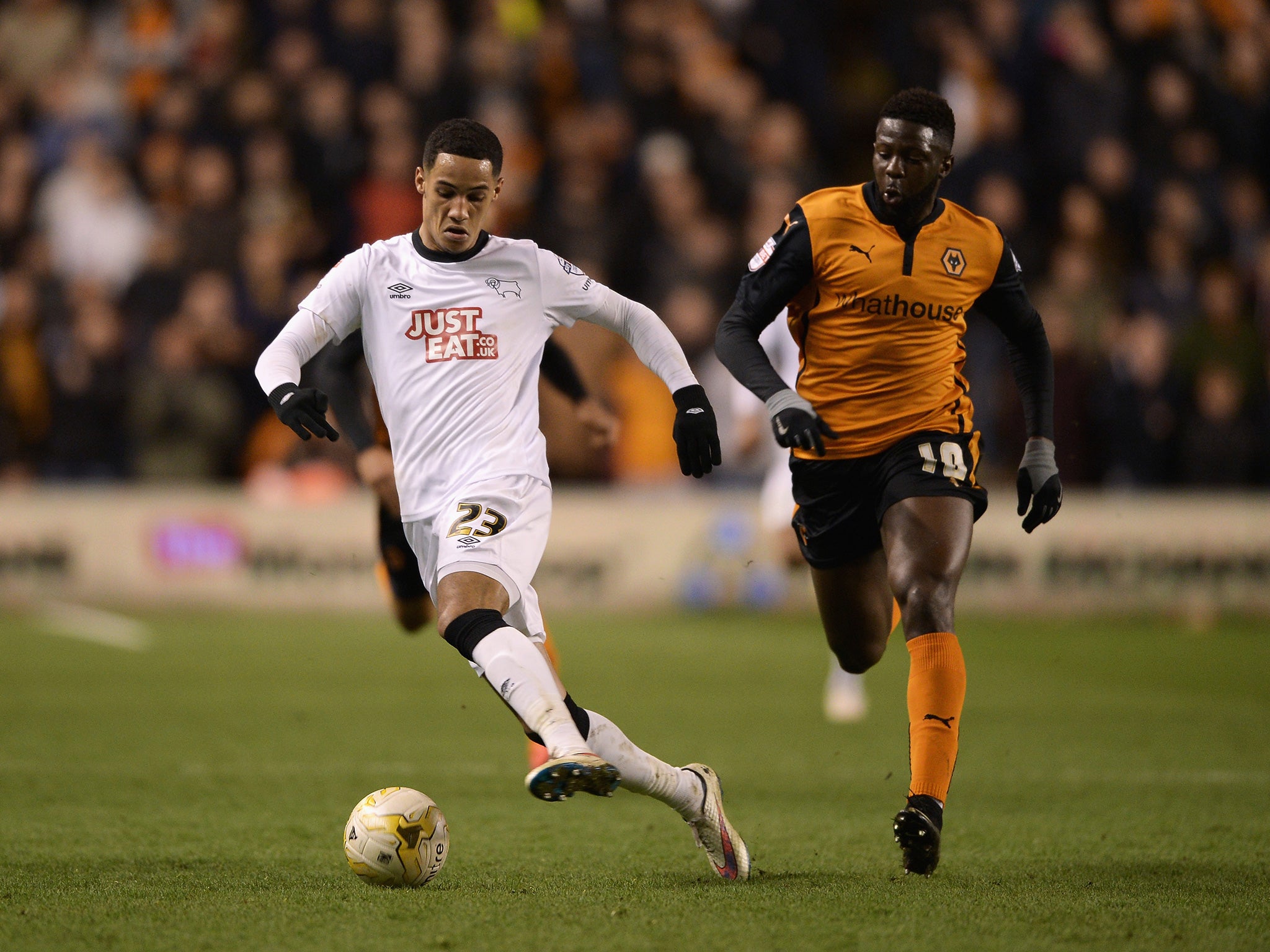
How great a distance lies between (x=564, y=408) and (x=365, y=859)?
803cm

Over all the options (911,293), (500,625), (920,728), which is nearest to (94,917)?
(500,625)

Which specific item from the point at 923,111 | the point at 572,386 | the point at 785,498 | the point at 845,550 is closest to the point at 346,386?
the point at 572,386

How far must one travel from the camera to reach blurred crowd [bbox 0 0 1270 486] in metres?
13.2

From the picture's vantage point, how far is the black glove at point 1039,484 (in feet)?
17.5

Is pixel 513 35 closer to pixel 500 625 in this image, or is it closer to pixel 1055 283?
pixel 1055 283

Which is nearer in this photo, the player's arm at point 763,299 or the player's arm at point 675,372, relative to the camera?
the player's arm at point 675,372

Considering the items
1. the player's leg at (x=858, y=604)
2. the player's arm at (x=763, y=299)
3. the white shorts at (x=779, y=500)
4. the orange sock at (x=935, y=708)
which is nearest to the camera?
the orange sock at (x=935, y=708)

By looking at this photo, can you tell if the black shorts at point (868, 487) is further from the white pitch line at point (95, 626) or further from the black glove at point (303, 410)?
the white pitch line at point (95, 626)

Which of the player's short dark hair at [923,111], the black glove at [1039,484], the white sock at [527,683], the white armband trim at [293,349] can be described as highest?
the player's short dark hair at [923,111]

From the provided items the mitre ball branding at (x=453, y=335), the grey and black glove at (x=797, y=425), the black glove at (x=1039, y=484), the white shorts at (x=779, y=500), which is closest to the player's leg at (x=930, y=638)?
the black glove at (x=1039, y=484)

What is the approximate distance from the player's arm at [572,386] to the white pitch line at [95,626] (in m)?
6.16

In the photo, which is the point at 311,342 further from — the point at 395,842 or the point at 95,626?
the point at 95,626

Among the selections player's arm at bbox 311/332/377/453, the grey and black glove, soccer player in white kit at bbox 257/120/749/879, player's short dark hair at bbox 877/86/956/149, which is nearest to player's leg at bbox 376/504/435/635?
player's arm at bbox 311/332/377/453

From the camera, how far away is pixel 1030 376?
18.0ft
